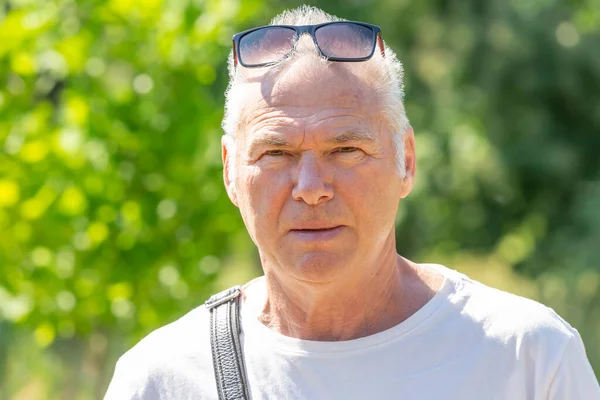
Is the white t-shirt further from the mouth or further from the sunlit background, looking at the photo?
the sunlit background

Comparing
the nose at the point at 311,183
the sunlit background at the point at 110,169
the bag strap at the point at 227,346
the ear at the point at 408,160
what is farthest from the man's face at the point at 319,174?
the sunlit background at the point at 110,169

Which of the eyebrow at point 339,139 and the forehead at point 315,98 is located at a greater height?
the forehead at point 315,98

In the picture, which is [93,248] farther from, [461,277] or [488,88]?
[488,88]

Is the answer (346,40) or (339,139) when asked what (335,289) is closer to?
→ (339,139)

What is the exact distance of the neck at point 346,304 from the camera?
221 centimetres

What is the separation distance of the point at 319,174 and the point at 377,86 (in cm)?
26

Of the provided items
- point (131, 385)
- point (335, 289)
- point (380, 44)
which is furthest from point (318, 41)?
point (131, 385)

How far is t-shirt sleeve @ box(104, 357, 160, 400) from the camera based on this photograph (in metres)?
2.23

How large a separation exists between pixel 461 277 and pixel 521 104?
663 cm

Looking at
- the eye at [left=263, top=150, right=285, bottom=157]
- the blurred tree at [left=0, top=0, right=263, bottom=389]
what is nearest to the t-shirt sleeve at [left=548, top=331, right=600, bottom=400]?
the eye at [left=263, top=150, right=285, bottom=157]

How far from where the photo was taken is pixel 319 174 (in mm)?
2068

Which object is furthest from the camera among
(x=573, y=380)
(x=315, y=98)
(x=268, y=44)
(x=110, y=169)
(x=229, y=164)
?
(x=110, y=169)

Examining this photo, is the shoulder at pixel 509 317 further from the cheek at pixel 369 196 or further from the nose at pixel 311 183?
the nose at pixel 311 183

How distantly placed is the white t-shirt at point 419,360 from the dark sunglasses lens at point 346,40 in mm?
576
